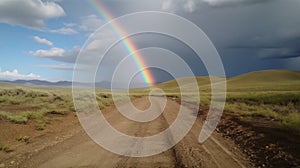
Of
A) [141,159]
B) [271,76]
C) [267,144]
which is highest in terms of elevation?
[271,76]

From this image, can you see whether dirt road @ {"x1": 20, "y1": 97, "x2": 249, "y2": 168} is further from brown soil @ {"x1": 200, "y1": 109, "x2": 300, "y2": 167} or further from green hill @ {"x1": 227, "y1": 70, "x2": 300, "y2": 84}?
green hill @ {"x1": 227, "y1": 70, "x2": 300, "y2": 84}

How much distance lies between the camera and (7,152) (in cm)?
884

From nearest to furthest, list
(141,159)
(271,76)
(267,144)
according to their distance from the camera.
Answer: (141,159) < (267,144) < (271,76)

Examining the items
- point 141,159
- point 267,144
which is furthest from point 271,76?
point 141,159

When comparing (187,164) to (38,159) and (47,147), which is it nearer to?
(38,159)

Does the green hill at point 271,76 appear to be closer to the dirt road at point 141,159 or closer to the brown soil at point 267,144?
the brown soil at point 267,144

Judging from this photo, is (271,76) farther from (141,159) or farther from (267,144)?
(141,159)

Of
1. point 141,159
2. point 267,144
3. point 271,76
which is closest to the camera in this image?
point 141,159

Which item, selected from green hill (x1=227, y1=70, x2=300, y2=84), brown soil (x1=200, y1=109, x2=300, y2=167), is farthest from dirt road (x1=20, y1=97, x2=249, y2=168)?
green hill (x1=227, y1=70, x2=300, y2=84)

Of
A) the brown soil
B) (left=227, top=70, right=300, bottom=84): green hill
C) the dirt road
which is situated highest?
(left=227, top=70, right=300, bottom=84): green hill

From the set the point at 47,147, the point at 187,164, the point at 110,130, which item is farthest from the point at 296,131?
the point at 47,147

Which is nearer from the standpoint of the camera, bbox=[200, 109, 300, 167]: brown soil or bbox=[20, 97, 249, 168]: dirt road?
bbox=[20, 97, 249, 168]: dirt road

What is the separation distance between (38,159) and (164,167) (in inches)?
145

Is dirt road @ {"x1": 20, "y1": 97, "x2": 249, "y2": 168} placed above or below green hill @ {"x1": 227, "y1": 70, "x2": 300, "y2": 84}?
below
